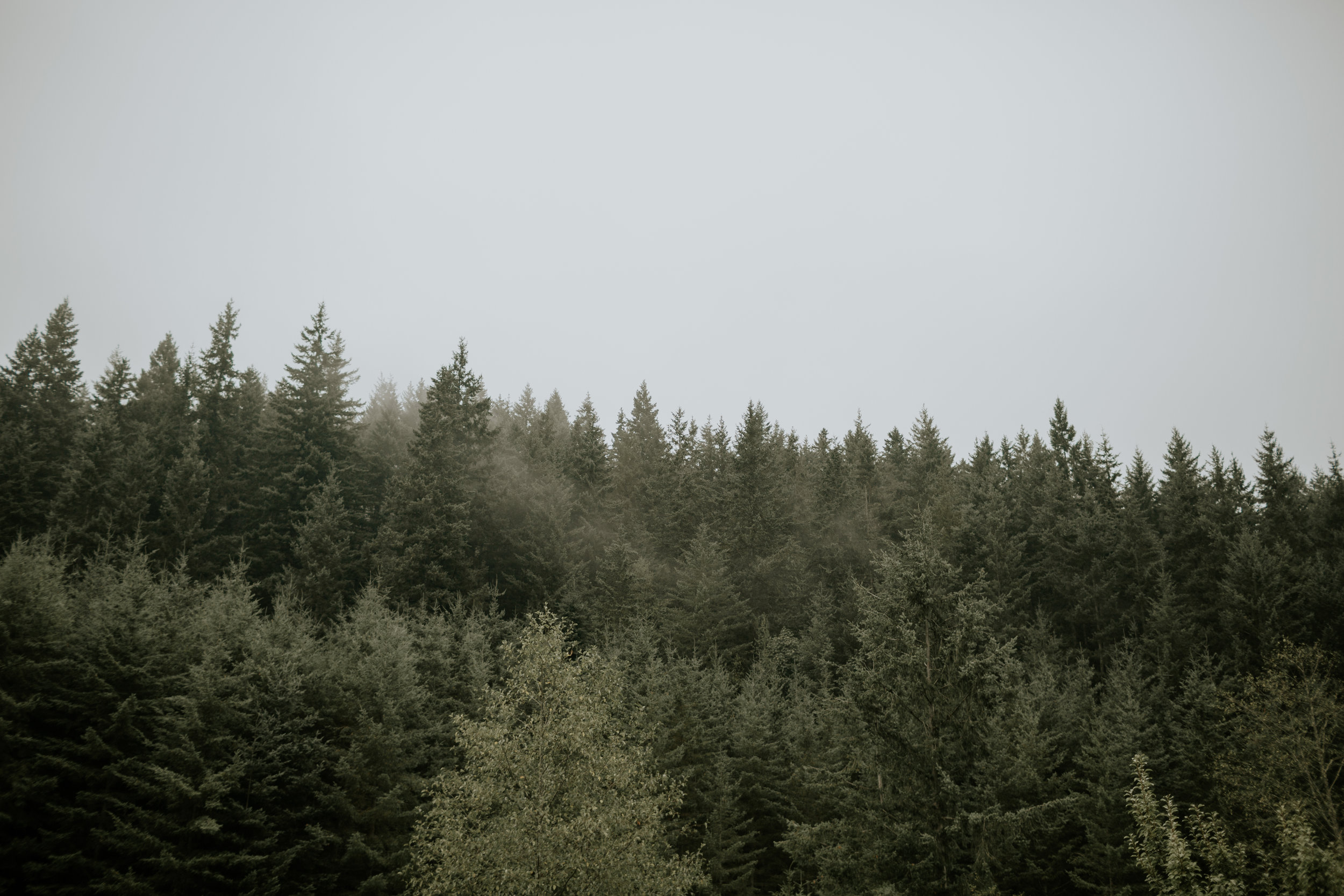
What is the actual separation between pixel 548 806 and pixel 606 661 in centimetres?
1355

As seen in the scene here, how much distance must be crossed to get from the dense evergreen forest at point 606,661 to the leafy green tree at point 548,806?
154mm

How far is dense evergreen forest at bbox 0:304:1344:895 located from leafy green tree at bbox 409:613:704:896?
0.50ft

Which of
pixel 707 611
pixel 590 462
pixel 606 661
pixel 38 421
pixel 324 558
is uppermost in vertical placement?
pixel 590 462

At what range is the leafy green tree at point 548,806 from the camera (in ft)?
65.5

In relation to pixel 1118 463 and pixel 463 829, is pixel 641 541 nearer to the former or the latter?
pixel 463 829

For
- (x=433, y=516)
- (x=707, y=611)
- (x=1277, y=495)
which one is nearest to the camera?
(x=433, y=516)

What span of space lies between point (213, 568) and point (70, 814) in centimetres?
2394

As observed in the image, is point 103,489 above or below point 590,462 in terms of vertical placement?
below

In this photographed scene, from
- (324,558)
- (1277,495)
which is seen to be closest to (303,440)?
(324,558)

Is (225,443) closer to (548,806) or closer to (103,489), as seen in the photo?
(103,489)

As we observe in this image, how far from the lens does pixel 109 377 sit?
54.8 meters

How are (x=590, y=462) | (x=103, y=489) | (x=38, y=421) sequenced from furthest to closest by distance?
(x=590, y=462) → (x=38, y=421) → (x=103, y=489)

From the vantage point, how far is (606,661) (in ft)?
116

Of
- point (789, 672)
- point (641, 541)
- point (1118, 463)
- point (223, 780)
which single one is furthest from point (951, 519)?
point (223, 780)
